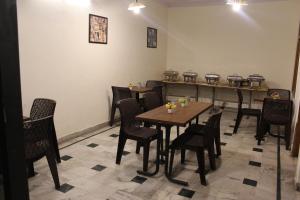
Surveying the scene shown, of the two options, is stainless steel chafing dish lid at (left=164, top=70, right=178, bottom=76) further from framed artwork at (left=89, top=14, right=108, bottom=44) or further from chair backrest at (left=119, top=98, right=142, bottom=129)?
chair backrest at (left=119, top=98, right=142, bottom=129)

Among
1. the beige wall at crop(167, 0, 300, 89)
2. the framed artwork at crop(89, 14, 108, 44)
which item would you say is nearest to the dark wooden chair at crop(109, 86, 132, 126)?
the framed artwork at crop(89, 14, 108, 44)

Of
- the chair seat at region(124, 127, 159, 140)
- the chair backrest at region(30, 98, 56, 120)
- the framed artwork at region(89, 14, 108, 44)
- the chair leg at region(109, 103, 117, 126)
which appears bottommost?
the chair leg at region(109, 103, 117, 126)

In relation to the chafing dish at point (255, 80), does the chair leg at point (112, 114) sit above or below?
below

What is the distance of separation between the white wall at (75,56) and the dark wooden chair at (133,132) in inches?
50.1

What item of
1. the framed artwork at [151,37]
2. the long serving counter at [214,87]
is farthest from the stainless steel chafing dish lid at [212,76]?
the framed artwork at [151,37]

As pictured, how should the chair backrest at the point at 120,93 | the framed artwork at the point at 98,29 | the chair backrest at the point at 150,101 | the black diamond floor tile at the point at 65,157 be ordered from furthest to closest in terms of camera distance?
the chair backrest at the point at 120,93, the framed artwork at the point at 98,29, the chair backrest at the point at 150,101, the black diamond floor tile at the point at 65,157

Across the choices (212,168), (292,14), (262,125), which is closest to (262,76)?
(292,14)

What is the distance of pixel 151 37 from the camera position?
6.47 metres

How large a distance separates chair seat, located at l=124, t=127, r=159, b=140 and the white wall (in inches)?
53.2

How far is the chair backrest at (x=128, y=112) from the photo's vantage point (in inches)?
123

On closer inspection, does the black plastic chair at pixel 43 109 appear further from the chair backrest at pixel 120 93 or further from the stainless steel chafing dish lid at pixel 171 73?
the stainless steel chafing dish lid at pixel 171 73

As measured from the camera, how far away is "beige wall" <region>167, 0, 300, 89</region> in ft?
20.1

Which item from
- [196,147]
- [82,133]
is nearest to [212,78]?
[82,133]

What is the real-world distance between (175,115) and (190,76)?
3918 mm
